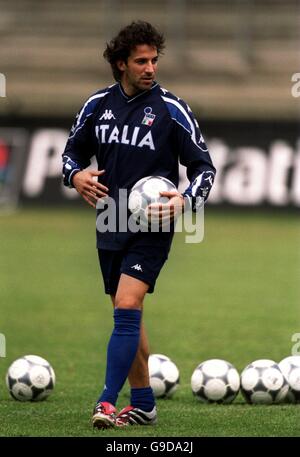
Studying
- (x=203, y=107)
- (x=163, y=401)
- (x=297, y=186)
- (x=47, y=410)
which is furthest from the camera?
(x=203, y=107)

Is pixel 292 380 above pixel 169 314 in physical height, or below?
above

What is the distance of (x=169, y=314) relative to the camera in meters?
12.2

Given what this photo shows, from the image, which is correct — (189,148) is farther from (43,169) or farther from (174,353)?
(43,169)

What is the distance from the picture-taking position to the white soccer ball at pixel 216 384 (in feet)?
24.1

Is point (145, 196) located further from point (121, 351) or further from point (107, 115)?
point (121, 351)

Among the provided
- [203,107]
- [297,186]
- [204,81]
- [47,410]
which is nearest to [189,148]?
[47,410]

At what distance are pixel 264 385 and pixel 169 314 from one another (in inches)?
194

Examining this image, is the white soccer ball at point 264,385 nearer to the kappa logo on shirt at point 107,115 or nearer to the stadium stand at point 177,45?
the kappa logo on shirt at point 107,115

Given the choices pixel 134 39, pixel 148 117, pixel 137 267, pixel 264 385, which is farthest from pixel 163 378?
pixel 134 39

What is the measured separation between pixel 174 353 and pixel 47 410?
2837 mm

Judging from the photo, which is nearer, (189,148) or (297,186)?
(189,148)

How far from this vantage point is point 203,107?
1025 inches

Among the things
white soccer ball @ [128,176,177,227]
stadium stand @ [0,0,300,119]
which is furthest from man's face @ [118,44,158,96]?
stadium stand @ [0,0,300,119]

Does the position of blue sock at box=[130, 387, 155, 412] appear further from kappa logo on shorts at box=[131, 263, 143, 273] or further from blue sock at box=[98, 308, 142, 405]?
kappa logo on shorts at box=[131, 263, 143, 273]
